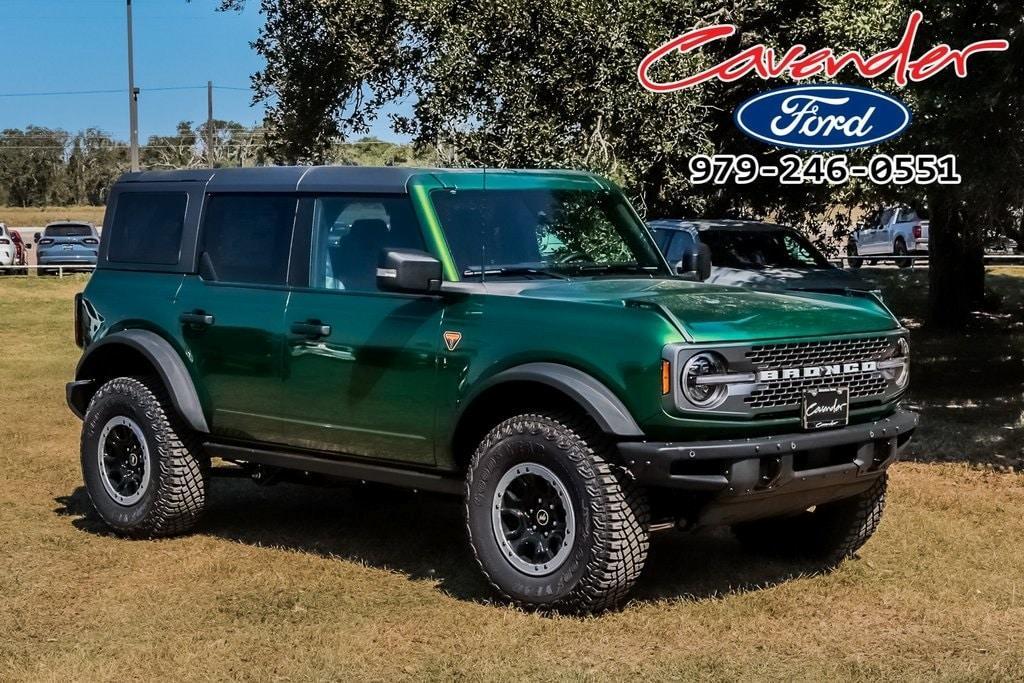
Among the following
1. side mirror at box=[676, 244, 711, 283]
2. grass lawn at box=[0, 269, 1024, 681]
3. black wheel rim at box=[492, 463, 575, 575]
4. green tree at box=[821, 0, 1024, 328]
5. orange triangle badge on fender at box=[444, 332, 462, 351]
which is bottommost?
grass lawn at box=[0, 269, 1024, 681]

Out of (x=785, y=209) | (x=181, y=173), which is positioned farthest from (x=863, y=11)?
(x=181, y=173)

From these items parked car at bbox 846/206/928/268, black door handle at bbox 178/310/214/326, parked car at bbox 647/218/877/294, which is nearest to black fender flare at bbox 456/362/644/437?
black door handle at bbox 178/310/214/326

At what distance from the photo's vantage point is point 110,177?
108 metres

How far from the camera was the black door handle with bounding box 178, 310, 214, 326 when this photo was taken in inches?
311

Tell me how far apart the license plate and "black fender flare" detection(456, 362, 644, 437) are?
2.52ft

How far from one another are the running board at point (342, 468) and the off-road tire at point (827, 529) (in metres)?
1.78

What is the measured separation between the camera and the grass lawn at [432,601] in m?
5.79

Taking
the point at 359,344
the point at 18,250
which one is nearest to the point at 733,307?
the point at 359,344

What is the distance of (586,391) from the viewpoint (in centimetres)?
621

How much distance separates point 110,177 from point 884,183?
96.5 metres

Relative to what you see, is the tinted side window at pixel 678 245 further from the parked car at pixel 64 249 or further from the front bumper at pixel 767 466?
the parked car at pixel 64 249

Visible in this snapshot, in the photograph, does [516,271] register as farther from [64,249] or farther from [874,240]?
[874,240]

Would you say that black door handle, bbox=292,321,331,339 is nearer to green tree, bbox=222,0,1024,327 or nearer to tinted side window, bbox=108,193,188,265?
tinted side window, bbox=108,193,188,265

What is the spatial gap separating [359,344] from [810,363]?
2.18 meters
